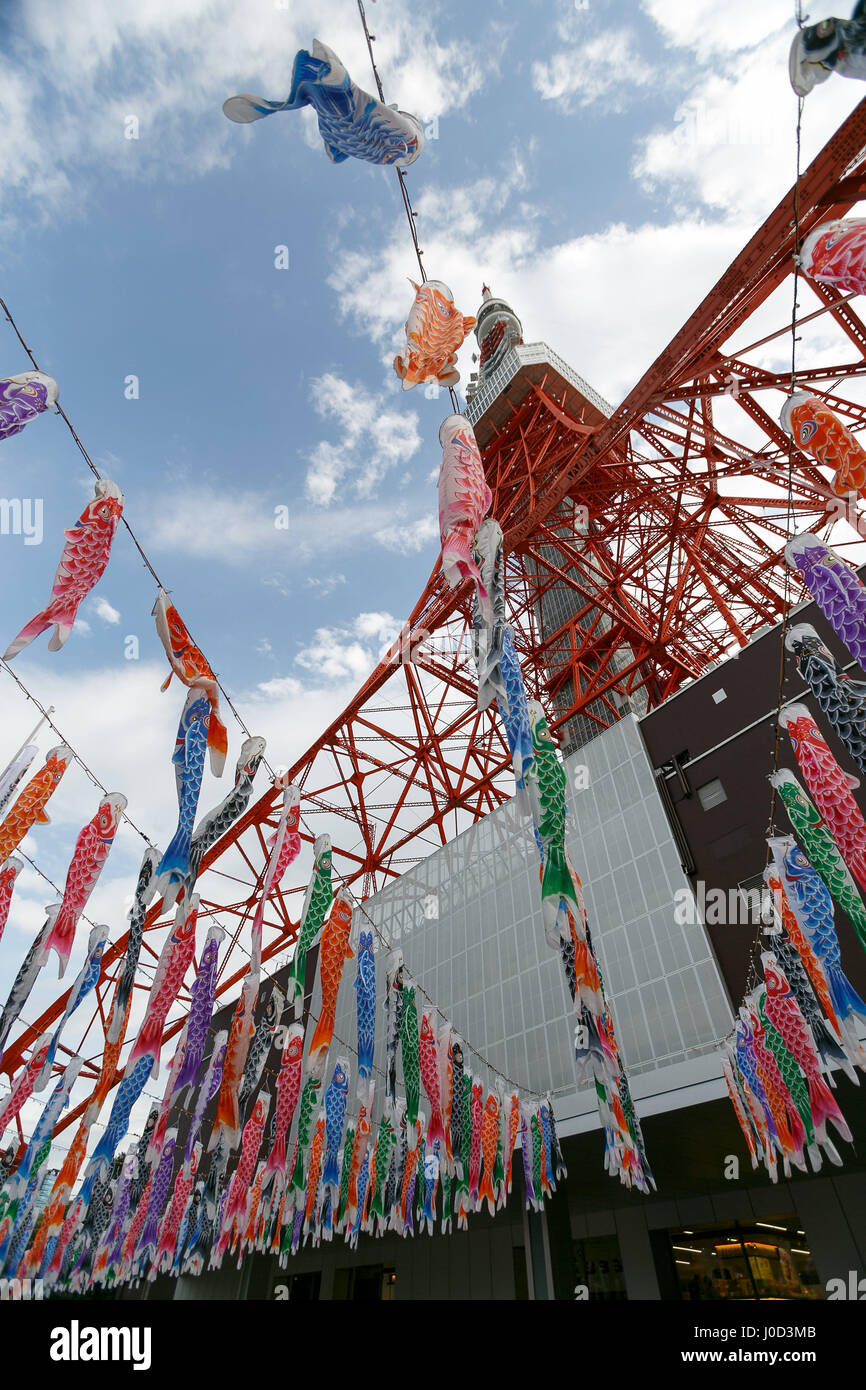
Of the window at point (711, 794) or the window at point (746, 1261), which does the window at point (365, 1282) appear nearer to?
the window at point (746, 1261)

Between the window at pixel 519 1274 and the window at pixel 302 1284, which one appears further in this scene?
the window at pixel 302 1284

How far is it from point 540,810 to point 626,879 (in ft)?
27.2

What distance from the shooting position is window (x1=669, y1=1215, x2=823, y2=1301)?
12.8 metres

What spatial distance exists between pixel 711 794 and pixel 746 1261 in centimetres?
956

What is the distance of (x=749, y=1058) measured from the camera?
886cm

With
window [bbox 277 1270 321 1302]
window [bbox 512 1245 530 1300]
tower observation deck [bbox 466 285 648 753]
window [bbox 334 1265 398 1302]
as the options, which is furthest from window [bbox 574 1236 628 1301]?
tower observation deck [bbox 466 285 648 753]

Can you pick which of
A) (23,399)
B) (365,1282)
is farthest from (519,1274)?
(23,399)

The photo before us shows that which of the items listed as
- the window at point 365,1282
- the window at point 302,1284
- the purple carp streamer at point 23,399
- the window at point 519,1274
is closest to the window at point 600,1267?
the window at point 519,1274

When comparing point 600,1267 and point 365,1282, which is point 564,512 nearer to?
point 600,1267

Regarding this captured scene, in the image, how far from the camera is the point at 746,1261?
13562 mm

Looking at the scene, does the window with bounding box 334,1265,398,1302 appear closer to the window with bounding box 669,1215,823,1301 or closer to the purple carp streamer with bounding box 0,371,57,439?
the window with bounding box 669,1215,823,1301

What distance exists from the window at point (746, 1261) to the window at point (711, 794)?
836cm

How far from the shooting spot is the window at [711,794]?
41.9ft

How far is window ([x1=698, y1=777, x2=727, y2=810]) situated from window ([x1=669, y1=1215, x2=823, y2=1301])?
836cm
